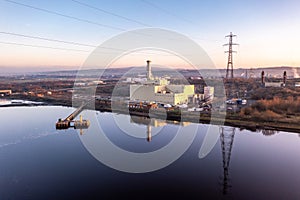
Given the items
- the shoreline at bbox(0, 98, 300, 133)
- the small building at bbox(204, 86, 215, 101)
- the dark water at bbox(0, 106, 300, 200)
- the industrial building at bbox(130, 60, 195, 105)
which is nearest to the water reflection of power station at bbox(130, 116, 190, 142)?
the shoreline at bbox(0, 98, 300, 133)

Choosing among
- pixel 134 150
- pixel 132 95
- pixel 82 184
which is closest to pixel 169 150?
pixel 134 150

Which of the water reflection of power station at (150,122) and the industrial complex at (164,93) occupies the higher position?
the industrial complex at (164,93)

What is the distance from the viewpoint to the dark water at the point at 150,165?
7.06 ft

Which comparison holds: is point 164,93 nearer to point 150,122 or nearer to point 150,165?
point 150,122

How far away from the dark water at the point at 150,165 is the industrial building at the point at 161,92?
237 centimetres

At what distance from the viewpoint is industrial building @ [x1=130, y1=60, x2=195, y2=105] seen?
6.71 metres

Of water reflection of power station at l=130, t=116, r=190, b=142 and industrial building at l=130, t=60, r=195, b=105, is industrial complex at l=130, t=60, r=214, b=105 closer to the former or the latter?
industrial building at l=130, t=60, r=195, b=105

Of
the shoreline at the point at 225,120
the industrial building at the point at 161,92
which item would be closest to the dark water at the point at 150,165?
the shoreline at the point at 225,120

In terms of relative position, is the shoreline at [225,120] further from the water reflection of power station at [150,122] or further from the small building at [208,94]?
the small building at [208,94]

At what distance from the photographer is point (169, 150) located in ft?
10.9

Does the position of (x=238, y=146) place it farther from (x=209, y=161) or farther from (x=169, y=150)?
(x=169, y=150)

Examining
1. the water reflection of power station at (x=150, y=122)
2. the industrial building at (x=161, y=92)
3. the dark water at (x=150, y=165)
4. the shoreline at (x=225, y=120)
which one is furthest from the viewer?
the industrial building at (x=161, y=92)

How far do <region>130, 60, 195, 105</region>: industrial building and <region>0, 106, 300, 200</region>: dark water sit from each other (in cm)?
237

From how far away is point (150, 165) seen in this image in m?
2.77
